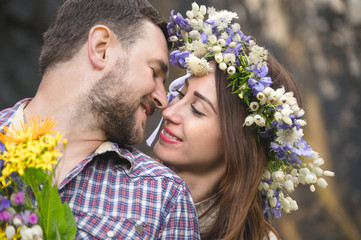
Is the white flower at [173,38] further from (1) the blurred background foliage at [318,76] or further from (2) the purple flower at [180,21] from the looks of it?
(1) the blurred background foliage at [318,76]

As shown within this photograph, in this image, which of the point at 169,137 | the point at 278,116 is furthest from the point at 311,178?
the point at 169,137

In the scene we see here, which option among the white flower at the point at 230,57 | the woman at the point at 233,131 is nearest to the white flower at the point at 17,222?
the woman at the point at 233,131

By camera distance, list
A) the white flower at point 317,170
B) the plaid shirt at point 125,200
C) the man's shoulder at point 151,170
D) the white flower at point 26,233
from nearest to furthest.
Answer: the white flower at point 26,233 → the plaid shirt at point 125,200 → the man's shoulder at point 151,170 → the white flower at point 317,170

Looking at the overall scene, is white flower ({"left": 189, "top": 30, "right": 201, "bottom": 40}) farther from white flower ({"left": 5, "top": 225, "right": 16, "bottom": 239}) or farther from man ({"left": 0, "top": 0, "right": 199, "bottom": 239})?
white flower ({"left": 5, "top": 225, "right": 16, "bottom": 239})

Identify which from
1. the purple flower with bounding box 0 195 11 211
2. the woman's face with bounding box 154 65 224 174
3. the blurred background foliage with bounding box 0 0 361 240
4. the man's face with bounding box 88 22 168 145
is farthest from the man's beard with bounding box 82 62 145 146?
the blurred background foliage with bounding box 0 0 361 240

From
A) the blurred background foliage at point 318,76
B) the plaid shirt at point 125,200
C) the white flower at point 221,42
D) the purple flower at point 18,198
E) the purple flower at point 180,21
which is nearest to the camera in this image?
the purple flower at point 18,198

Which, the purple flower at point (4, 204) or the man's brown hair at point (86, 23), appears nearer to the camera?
the purple flower at point (4, 204)

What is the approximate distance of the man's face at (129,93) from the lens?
2238mm

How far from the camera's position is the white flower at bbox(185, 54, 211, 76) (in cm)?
248

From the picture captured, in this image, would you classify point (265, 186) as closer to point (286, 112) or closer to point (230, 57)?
point (286, 112)

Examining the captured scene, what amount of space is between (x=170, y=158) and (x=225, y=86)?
44 centimetres

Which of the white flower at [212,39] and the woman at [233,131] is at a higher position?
the white flower at [212,39]

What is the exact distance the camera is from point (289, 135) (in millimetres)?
2328

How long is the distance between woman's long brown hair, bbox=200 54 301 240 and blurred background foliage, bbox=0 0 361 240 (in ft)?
8.64
